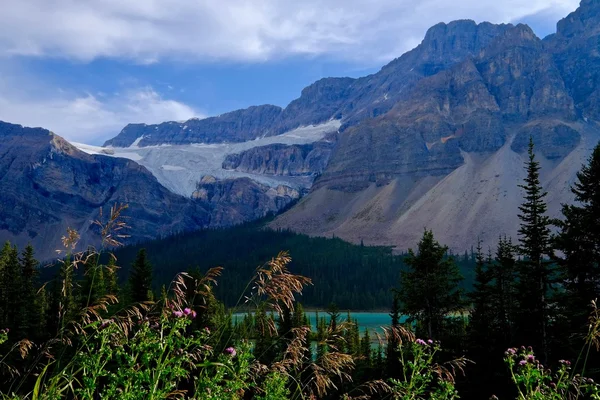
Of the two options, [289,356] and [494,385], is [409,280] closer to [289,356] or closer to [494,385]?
[494,385]

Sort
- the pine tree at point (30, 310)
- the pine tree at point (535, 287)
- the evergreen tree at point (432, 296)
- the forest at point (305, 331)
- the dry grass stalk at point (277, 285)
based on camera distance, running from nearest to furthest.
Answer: the forest at point (305, 331)
the dry grass stalk at point (277, 285)
the pine tree at point (535, 287)
the evergreen tree at point (432, 296)
the pine tree at point (30, 310)

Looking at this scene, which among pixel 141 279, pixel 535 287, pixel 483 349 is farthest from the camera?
pixel 141 279

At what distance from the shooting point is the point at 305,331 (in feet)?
16.5

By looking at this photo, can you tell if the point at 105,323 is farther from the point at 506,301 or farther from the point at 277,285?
the point at 506,301

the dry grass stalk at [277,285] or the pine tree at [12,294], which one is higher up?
the dry grass stalk at [277,285]

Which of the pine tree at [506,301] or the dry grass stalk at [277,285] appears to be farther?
the pine tree at [506,301]

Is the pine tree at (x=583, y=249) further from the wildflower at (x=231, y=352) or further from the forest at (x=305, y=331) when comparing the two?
the wildflower at (x=231, y=352)

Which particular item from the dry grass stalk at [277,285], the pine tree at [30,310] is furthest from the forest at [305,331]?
the pine tree at [30,310]

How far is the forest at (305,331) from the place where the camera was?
4.28 metres

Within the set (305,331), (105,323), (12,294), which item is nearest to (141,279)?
(12,294)

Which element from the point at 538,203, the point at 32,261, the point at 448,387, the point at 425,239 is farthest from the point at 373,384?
the point at 32,261

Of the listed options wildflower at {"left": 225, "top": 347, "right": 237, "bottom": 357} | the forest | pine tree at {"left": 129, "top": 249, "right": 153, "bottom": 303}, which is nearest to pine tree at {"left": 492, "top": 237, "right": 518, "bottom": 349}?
the forest

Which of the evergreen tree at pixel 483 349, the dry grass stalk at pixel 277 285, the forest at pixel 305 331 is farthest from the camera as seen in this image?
the evergreen tree at pixel 483 349

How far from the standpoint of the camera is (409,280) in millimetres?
31750
